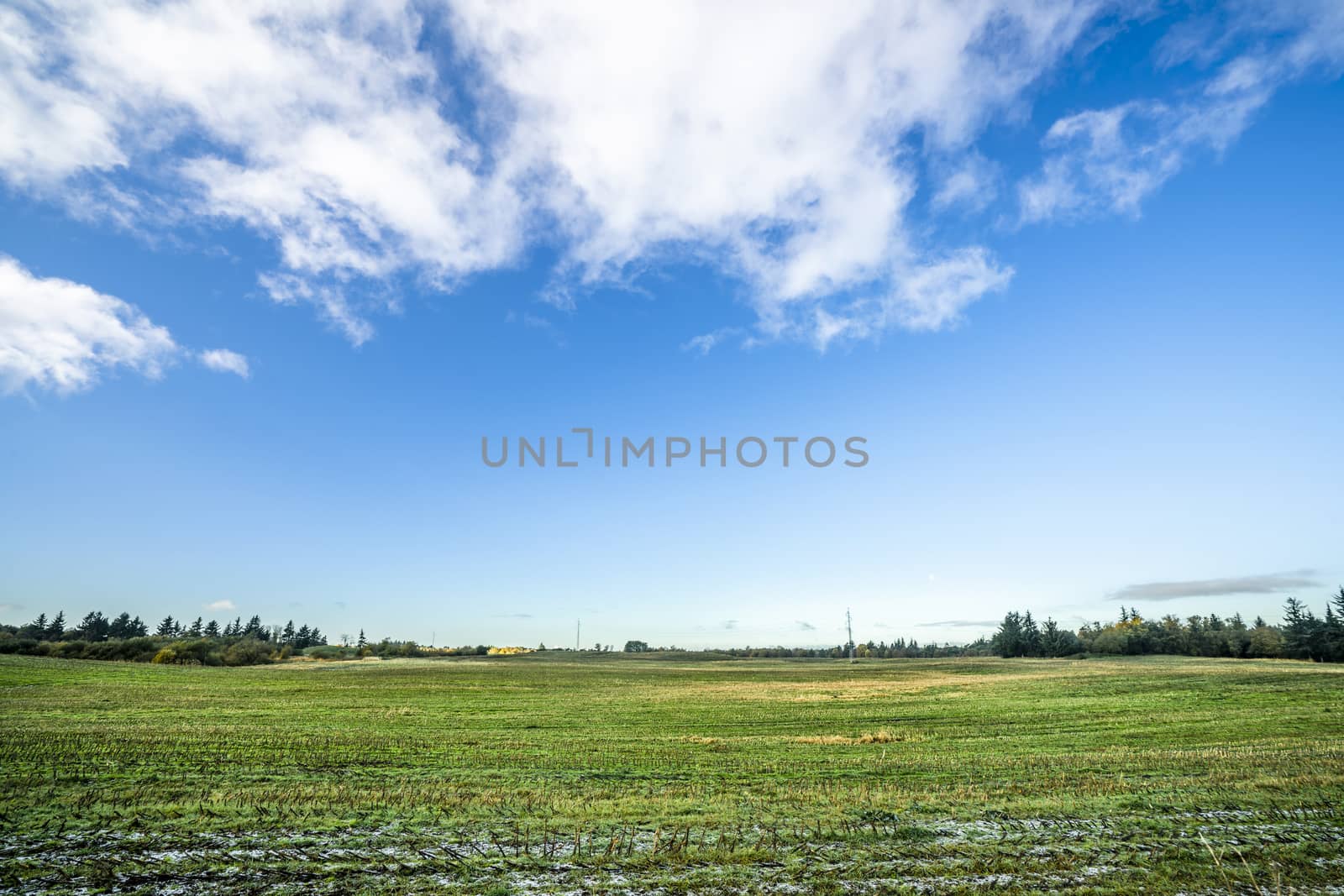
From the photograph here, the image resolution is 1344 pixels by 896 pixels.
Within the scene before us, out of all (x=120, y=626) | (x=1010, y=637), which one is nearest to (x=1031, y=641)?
(x=1010, y=637)

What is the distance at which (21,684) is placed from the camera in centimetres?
5488

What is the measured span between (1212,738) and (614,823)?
2939cm

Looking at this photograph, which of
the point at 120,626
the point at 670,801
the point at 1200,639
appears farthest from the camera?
the point at 120,626

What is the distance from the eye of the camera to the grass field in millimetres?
10992

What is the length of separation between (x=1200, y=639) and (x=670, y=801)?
139m

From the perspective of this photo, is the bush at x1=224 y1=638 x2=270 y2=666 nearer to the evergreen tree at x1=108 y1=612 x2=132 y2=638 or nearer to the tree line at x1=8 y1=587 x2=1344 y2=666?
the tree line at x1=8 y1=587 x2=1344 y2=666

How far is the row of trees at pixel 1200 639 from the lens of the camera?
344 feet

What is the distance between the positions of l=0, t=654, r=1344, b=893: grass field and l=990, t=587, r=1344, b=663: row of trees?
90.8 metres

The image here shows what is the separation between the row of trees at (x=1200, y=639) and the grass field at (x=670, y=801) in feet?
298

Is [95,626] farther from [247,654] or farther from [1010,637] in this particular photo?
[1010,637]

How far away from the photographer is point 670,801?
17016mm

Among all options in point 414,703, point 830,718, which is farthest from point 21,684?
point 830,718

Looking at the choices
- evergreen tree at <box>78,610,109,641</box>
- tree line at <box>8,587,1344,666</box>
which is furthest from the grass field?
evergreen tree at <box>78,610,109,641</box>

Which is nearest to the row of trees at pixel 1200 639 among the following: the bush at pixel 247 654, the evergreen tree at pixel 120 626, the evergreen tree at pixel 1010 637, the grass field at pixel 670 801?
the evergreen tree at pixel 1010 637
